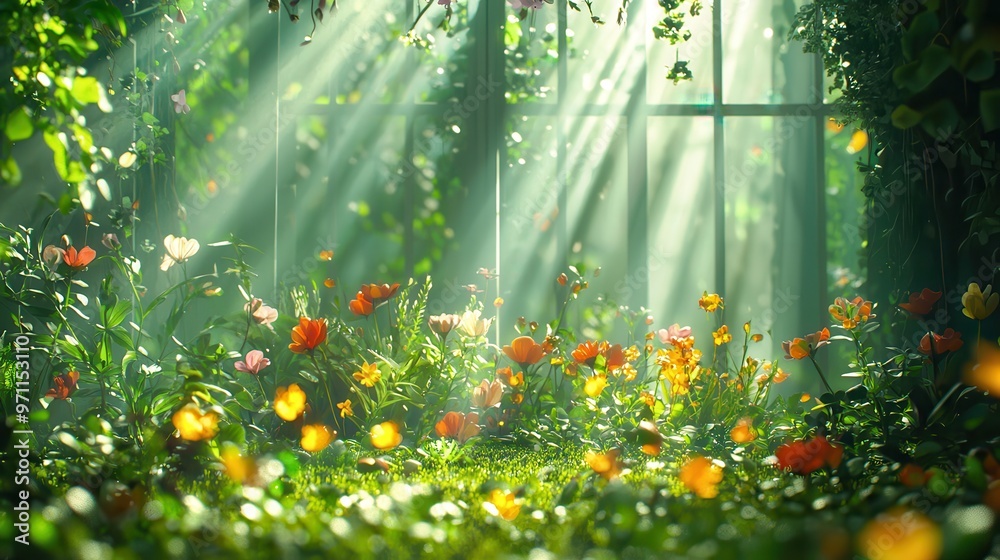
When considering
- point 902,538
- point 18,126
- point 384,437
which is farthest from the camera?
point 384,437

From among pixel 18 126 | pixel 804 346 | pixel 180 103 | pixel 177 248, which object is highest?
pixel 180 103

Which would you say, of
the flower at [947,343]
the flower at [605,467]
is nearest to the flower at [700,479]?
the flower at [605,467]

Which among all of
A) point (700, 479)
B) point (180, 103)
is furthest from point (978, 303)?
point (180, 103)

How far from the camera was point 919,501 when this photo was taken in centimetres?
102

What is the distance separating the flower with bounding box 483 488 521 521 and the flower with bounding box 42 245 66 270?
4.46ft

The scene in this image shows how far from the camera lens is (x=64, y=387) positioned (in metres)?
1.83

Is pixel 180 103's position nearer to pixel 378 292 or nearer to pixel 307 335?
pixel 378 292

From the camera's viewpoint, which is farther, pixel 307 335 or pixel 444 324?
pixel 444 324

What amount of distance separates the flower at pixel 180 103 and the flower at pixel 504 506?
216cm

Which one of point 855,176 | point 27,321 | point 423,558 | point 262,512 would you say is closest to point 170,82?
point 27,321

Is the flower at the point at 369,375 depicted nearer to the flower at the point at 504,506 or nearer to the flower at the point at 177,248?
the flower at the point at 177,248

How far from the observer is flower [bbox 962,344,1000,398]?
51.4 inches

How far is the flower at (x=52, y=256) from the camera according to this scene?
1.74m

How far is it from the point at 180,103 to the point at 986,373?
2710 mm
